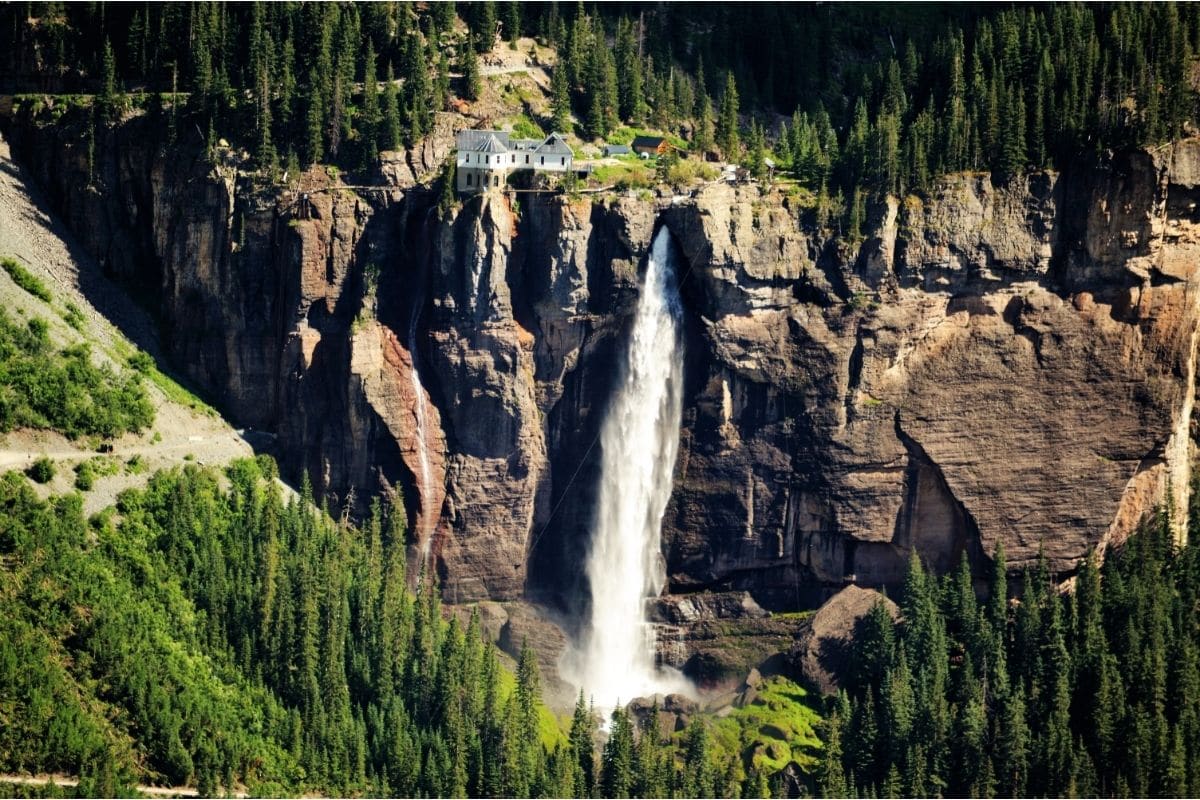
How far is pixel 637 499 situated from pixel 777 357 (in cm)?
1221

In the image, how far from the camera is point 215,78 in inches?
7318

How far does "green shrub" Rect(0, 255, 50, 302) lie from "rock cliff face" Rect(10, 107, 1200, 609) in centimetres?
1073

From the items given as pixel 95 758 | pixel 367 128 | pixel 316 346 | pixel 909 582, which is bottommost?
pixel 95 758

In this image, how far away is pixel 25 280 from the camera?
597 feet

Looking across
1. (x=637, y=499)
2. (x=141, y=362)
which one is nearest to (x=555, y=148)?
(x=637, y=499)

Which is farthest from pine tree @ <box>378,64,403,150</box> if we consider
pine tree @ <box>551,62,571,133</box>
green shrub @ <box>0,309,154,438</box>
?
green shrub @ <box>0,309,154,438</box>

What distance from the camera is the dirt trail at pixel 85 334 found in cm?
17412

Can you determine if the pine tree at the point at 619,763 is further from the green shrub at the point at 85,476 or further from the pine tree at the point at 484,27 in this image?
the pine tree at the point at 484,27

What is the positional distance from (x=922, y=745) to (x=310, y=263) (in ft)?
150

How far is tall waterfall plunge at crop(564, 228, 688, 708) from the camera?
182375 millimetres

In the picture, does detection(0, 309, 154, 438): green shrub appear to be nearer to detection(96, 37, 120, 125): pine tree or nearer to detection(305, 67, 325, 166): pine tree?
detection(96, 37, 120, 125): pine tree

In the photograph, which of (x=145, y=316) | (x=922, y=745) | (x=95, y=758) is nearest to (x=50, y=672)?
(x=95, y=758)

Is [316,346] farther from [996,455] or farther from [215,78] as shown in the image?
[996,455]

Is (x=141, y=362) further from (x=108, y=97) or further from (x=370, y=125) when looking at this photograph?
(x=370, y=125)
